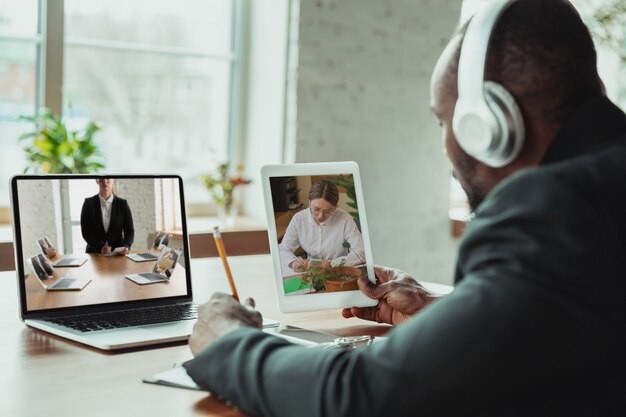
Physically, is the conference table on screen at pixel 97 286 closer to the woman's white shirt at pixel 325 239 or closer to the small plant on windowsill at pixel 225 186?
the woman's white shirt at pixel 325 239

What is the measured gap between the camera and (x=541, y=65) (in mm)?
895

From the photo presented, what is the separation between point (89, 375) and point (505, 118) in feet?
2.31

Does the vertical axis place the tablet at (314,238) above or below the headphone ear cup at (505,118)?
below

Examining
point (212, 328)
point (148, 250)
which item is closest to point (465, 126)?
point (212, 328)

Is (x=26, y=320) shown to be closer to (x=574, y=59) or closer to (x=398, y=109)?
(x=574, y=59)

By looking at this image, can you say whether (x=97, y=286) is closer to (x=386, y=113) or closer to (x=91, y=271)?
(x=91, y=271)

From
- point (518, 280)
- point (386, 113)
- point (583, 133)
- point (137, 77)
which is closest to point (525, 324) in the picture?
point (518, 280)

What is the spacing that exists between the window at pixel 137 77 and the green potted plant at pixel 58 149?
0.64 ft

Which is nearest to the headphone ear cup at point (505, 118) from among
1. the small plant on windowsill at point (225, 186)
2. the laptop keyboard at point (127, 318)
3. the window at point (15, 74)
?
the laptop keyboard at point (127, 318)

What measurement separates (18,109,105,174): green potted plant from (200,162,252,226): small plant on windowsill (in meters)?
0.61

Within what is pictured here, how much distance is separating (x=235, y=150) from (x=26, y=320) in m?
2.95

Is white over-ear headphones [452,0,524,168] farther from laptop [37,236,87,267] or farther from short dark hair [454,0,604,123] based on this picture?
laptop [37,236,87,267]

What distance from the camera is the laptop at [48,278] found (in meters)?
1.43

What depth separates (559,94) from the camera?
907mm
